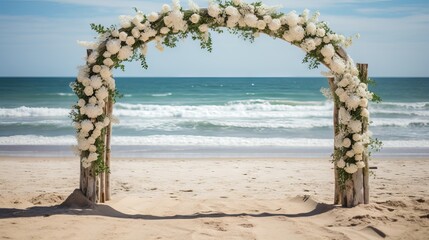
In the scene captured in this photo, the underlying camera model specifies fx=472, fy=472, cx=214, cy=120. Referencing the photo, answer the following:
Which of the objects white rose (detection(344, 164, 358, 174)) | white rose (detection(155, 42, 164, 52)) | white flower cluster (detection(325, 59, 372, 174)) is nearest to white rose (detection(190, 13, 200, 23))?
white rose (detection(155, 42, 164, 52))

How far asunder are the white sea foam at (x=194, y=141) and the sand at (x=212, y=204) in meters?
3.85

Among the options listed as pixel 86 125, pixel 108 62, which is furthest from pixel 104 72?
pixel 86 125

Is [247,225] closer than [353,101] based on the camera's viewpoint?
Yes

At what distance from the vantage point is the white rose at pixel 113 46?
21.3ft

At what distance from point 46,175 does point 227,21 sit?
214 inches

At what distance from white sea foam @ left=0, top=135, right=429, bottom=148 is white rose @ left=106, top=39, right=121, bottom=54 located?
8674mm

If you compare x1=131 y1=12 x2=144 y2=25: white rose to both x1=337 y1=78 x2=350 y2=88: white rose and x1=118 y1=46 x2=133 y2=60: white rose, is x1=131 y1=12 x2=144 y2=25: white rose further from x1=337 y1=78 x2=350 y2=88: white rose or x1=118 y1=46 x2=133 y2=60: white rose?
x1=337 y1=78 x2=350 y2=88: white rose

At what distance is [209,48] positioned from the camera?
6.66 meters

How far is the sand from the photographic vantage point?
18.5ft

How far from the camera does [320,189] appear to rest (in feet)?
28.6

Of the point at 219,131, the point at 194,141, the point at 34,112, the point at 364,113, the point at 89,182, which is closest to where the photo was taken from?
the point at 364,113

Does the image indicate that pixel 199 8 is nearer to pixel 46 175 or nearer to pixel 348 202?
pixel 348 202

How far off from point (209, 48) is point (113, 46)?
1.33 m

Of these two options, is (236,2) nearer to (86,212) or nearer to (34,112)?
(86,212)
